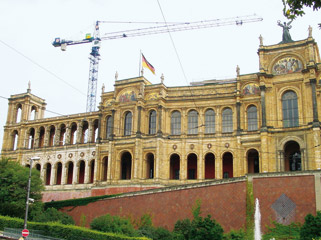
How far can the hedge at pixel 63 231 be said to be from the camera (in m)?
30.5

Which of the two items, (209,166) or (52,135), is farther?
(52,135)

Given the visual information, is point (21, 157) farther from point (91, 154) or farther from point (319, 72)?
point (319, 72)

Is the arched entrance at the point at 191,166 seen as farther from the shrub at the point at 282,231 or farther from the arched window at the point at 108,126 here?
the shrub at the point at 282,231

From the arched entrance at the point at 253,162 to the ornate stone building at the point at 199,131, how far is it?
12 cm

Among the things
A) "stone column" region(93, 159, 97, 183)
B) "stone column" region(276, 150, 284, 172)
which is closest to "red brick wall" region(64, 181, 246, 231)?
"stone column" region(276, 150, 284, 172)

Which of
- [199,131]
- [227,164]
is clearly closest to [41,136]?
[199,131]

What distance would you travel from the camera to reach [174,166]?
53.4m

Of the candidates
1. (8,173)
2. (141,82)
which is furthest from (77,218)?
(141,82)

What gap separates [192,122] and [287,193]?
20690 mm

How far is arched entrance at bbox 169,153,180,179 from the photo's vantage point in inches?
2081

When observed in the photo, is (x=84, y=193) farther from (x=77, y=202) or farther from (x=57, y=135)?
(x=77, y=202)

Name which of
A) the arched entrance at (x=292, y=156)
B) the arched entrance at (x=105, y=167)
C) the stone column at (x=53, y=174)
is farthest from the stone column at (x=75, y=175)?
the arched entrance at (x=292, y=156)

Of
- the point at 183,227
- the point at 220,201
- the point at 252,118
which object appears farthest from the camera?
the point at 252,118

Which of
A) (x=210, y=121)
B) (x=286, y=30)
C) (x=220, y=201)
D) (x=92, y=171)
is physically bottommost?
(x=220, y=201)
